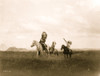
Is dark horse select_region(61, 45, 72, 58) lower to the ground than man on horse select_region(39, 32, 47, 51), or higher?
lower

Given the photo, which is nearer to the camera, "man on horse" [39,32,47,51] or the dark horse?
"man on horse" [39,32,47,51]

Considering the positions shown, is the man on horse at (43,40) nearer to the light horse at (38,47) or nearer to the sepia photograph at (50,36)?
the sepia photograph at (50,36)

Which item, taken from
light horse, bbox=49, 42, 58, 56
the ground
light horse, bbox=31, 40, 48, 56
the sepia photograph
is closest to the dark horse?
the sepia photograph

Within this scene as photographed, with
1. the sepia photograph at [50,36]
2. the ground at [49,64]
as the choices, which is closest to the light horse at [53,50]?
the sepia photograph at [50,36]

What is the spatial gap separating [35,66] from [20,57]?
0.66 metres

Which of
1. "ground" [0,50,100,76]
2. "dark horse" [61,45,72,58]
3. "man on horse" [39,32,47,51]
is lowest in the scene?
"ground" [0,50,100,76]

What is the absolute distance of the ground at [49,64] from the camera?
7.79 metres

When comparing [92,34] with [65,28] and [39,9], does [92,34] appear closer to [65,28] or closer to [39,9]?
[65,28]

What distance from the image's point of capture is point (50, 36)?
25.9 feet

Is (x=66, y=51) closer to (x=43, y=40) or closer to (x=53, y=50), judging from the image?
(x=53, y=50)

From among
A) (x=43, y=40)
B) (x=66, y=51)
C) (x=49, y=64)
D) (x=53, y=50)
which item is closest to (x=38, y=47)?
(x=43, y=40)

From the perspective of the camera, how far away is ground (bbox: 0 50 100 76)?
25.5 feet

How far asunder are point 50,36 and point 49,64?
1.02m

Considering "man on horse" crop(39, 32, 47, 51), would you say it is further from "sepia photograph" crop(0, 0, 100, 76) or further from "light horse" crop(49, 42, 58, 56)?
"light horse" crop(49, 42, 58, 56)
